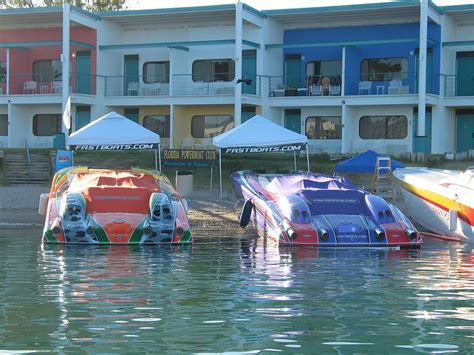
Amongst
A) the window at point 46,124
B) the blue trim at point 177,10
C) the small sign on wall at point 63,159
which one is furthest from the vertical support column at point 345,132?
the small sign on wall at point 63,159

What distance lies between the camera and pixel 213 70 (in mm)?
38844

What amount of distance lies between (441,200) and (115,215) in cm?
737

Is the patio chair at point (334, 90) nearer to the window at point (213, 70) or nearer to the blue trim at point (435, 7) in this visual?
the window at point (213, 70)

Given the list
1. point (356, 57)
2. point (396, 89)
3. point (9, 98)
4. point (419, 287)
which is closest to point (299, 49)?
point (356, 57)

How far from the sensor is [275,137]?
23812 millimetres

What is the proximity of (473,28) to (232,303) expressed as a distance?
30.2 m

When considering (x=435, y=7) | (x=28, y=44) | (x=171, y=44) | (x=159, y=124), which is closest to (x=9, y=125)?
(x=28, y=44)

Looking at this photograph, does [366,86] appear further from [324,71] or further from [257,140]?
[257,140]

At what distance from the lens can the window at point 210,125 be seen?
3866cm

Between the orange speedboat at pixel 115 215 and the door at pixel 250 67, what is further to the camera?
Answer: the door at pixel 250 67

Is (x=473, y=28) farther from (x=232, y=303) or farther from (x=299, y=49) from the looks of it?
(x=232, y=303)

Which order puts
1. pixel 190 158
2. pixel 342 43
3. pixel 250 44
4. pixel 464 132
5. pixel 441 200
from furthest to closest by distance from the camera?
pixel 464 132 < pixel 250 44 < pixel 342 43 < pixel 190 158 < pixel 441 200

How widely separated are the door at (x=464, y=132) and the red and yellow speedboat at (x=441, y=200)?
17.3 metres

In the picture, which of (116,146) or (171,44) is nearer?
(116,146)
